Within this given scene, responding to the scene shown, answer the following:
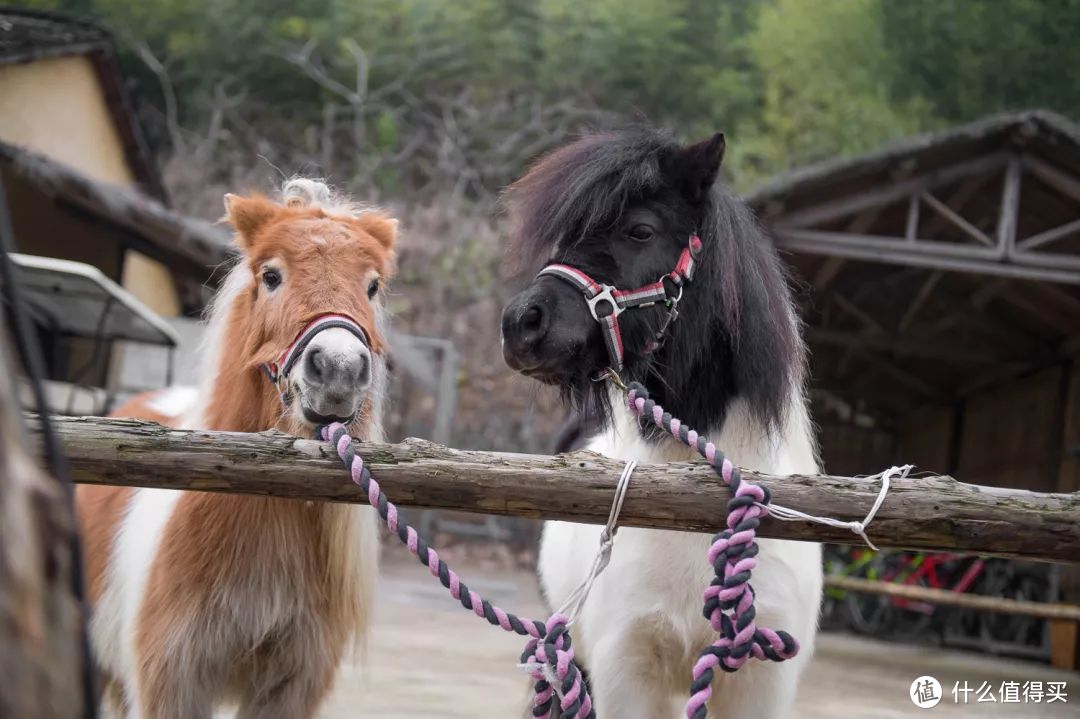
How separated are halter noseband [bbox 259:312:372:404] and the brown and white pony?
14 millimetres

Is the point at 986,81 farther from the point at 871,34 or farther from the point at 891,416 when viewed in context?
the point at 891,416

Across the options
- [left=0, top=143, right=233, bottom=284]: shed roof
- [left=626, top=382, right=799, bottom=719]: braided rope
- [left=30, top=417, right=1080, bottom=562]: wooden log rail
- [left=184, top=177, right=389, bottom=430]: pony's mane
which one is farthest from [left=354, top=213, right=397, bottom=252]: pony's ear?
[left=0, top=143, right=233, bottom=284]: shed roof

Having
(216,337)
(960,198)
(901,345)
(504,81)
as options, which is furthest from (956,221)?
(504,81)

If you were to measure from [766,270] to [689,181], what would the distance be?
1.07 ft

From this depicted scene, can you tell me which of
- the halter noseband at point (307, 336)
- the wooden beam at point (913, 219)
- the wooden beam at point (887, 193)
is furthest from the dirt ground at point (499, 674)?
the wooden beam at point (887, 193)

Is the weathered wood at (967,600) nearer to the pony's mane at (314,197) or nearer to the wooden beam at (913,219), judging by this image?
the wooden beam at (913,219)

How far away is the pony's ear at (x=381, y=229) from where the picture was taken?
3.26 metres

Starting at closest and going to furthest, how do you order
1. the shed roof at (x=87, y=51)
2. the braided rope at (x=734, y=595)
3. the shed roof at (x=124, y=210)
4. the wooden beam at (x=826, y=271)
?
the braided rope at (x=734, y=595) < the wooden beam at (x=826, y=271) < the shed roof at (x=124, y=210) < the shed roof at (x=87, y=51)

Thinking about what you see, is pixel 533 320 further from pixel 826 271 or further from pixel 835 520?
pixel 826 271

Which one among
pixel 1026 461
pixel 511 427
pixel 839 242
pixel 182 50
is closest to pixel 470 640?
pixel 839 242

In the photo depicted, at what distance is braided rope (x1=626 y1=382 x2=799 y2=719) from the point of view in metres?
2.07

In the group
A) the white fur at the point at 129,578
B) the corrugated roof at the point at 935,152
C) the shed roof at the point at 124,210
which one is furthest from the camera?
the shed roof at the point at 124,210

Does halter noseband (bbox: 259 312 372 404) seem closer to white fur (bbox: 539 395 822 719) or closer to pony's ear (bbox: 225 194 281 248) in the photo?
pony's ear (bbox: 225 194 281 248)

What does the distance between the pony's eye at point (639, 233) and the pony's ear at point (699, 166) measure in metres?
0.18
